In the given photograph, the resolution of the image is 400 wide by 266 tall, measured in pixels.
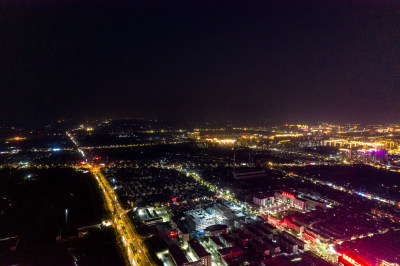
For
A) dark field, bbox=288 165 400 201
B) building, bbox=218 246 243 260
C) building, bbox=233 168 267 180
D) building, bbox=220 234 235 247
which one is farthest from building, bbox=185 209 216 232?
dark field, bbox=288 165 400 201

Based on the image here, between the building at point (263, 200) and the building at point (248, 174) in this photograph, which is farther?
the building at point (248, 174)

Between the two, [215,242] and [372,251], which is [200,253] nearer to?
[215,242]

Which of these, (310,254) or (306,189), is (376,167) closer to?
(306,189)

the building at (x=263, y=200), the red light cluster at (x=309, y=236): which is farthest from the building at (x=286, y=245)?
the building at (x=263, y=200)

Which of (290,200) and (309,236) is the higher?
(290,200)

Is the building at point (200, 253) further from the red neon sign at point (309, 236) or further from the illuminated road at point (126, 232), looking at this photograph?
the red neon sign at point (309, 236)

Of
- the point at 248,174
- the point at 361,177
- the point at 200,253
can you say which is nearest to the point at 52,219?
the point at 200,253
